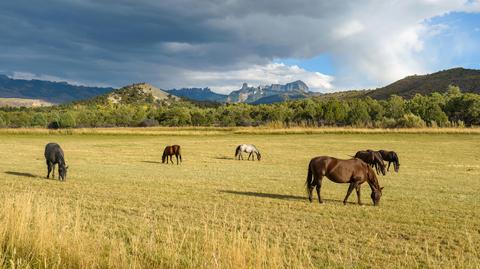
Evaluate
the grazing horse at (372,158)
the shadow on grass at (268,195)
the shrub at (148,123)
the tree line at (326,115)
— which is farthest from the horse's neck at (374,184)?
the shrub at (148,123)

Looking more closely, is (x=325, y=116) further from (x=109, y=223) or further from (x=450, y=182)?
(x=109, y=223)

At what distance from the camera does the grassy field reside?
801 cm

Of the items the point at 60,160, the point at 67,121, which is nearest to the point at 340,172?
the point at 60,160

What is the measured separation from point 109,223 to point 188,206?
144 inches

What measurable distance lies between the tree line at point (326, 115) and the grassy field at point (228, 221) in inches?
2450

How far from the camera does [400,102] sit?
114125 millimetres

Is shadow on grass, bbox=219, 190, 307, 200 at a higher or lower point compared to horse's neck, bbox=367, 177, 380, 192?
lower

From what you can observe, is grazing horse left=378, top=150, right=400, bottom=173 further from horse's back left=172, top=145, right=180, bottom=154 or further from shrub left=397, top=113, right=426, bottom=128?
shrub left=397, top=113, right=426, bottom=128

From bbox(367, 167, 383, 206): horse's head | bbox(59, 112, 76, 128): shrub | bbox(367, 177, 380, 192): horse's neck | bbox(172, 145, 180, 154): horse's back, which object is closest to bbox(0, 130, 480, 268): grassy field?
bbox(367, 167, 383, 206): horse's head

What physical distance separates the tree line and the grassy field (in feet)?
204

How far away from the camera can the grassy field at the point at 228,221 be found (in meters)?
8.01

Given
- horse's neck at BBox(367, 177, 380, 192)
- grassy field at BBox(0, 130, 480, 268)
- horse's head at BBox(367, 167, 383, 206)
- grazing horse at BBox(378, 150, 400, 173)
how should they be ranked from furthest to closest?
grazing horse at BBox(378, 150, 400, 173), horse's neck at BBox(367, 177, 380, 192), horse's head at BBox(367, 167, 383, 206), grassy field at BBox(0, 130, 480, 268)

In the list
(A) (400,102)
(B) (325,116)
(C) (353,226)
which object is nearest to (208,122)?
(B) (325,116)

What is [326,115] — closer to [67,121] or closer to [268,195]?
[67,121]
